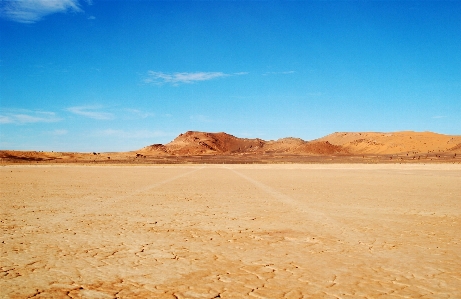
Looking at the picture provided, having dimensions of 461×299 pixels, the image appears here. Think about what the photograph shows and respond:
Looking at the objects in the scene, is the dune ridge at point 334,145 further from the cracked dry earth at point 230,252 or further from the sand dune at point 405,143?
the cracked dry earth at point 230,252

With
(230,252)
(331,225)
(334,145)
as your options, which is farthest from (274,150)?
(230,252)

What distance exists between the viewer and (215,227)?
677 centimetres

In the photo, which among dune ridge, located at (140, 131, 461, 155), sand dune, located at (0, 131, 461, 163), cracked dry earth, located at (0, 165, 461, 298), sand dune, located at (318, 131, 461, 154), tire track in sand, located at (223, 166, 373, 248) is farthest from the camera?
dune ridge, located at (140, 131, 461, 155)

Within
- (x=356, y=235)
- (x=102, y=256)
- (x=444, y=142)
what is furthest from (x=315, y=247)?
(x=444, y=142)

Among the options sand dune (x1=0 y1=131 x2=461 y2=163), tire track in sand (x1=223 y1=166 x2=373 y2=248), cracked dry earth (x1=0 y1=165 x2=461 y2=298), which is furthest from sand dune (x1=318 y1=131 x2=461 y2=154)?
cracked dry earth (x1=0 y1=165 x2=461 y2=298)

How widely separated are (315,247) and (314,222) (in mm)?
1996

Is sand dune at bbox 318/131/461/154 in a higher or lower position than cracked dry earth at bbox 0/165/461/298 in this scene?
higher

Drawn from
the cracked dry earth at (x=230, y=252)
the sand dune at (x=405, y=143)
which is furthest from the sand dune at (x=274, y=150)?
the cracked dry earth at (x=230, y=252)

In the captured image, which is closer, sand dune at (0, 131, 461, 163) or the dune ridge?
sand dune at (0, 131, 461, 163)

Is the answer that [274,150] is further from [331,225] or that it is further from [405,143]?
[331,225]

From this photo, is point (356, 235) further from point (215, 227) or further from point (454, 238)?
point (215, 227)

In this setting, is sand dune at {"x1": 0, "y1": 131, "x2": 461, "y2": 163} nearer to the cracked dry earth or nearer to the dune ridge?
the dune ridge

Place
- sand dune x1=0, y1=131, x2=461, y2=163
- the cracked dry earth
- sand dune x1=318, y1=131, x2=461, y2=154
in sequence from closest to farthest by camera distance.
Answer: the cracked dry earth → sand dune x1=0, y1=131, x2=461, y2=163 → sand dune x1=318, y1=131, x2=461, y2=154

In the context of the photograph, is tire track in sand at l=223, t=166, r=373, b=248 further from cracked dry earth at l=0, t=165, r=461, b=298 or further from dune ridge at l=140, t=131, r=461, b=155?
dune ridge at l=140, t=131, r=461, b=155
